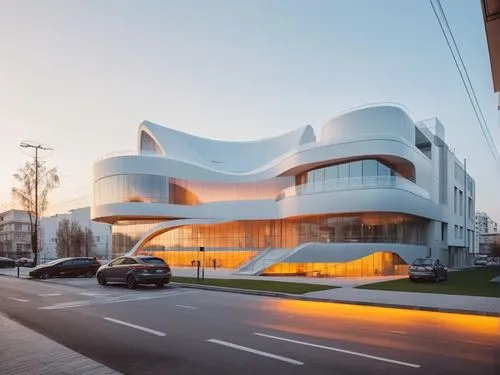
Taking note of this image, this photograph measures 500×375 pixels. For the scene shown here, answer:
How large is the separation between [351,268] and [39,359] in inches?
1257

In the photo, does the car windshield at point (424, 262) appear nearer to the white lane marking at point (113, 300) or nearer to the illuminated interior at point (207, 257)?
the white lane marking at point (113, 300)

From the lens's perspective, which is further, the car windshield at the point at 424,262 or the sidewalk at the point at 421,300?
the car windshield at the point at 424,262

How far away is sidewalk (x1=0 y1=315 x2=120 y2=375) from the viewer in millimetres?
6590

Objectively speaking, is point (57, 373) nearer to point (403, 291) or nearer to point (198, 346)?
point (198, 346)

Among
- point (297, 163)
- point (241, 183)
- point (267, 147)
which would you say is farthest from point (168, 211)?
point (267, 147)

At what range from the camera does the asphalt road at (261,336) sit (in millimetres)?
7387

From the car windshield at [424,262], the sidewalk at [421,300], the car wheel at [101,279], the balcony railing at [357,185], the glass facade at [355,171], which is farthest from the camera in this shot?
the glass facade at [355,171]

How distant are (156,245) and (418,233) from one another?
29.2 m

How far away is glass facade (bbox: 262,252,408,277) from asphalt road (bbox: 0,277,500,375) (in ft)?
67.9

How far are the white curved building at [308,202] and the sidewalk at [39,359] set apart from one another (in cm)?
2764

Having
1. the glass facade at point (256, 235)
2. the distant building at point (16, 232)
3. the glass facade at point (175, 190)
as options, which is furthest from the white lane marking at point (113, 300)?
the distant building at point (16, 232)

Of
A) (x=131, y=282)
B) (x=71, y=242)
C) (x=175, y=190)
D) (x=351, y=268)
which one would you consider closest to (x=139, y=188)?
(x=175, y=190)

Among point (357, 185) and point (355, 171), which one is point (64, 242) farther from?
point (357, 185)

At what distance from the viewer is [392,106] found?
137 feet
